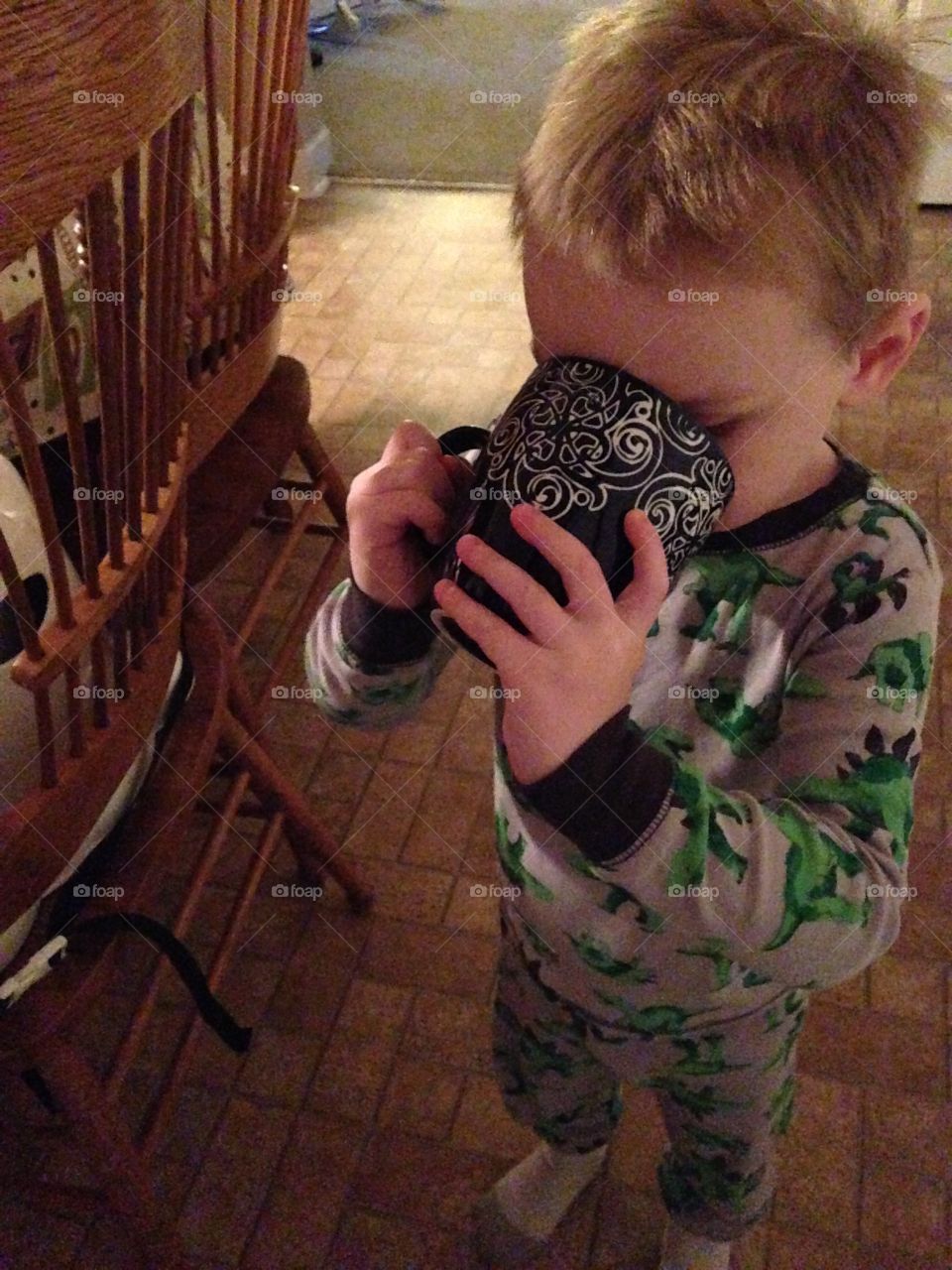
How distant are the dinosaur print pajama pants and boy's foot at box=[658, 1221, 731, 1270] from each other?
4cm

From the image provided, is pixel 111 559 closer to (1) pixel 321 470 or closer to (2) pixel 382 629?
(2) pixel 382 629

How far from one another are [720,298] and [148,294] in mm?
331

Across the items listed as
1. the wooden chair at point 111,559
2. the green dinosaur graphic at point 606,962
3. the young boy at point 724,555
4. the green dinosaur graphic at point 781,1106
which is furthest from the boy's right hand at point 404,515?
the green dinosaur graphic at point 781,1106

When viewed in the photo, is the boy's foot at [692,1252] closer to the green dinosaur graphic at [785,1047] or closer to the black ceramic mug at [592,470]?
the green dinosaur graphic at [785,1047]

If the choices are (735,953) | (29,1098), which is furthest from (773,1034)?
(29,1098)

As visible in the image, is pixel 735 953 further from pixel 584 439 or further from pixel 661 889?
pixel 584 439

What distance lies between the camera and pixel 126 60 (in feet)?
1.39

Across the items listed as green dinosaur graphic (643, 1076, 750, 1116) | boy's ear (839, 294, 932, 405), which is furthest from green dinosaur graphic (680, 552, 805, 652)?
green dinosaur graphic (643, 1076, 750, 1116)

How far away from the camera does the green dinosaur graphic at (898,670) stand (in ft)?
1.75

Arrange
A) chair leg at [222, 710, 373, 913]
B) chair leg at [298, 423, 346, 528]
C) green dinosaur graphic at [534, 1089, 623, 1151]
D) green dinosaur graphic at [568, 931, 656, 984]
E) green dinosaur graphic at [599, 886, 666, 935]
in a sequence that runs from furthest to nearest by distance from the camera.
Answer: chair leg at [298, 423, 346, 528] → chair leg at [222, 710, 373, 913] → green dinosaur graphic at [534, 1089, 623, 1151] → green dinosaur graphic at [568, 931, 656, 984] → green dinosaur graphic at [599, 886, 666, 935]

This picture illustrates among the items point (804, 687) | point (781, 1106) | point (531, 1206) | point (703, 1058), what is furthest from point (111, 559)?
point (531, 1206)

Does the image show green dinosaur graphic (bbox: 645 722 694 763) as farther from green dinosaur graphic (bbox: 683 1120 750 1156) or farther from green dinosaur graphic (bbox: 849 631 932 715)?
green dinosaur graphic (bbox: 683 1120 750 1156)

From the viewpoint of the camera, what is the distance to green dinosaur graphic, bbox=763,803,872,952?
1.60 ft

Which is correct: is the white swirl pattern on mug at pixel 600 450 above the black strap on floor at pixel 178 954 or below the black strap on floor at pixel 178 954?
above
